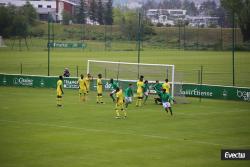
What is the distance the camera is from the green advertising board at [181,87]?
161ft

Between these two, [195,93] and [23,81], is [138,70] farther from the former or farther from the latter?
[23,81]

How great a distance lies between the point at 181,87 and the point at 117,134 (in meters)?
17.1

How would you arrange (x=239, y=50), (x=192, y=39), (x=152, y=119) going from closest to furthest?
(x=152, y=119) < (x=239, y=50) < (x=192, y=39)

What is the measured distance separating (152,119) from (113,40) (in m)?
78.9

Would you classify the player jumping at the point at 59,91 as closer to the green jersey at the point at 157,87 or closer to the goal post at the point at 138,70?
the green jersey at the point at 157,87

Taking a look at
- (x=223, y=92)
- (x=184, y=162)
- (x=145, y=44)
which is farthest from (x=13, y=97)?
(x=145, y=44)

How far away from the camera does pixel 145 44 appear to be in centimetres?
11456

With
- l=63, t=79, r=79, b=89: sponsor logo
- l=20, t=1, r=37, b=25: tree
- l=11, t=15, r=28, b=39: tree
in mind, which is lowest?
l=63, t=79, r=79, b=89: sponsor logo

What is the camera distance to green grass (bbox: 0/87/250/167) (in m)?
27.1

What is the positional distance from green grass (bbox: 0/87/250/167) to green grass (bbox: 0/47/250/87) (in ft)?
67.6

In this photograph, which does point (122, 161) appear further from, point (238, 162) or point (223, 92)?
point (223, 92)

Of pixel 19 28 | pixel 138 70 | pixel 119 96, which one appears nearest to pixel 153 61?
pixel 19 28

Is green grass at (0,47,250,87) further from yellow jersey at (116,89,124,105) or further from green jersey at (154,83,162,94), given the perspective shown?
yellow jersey at (116,89,124,105)

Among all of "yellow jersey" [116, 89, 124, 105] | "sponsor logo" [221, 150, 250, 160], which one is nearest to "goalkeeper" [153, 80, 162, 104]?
"yellow jersey" [116, 89, 124, 105]
